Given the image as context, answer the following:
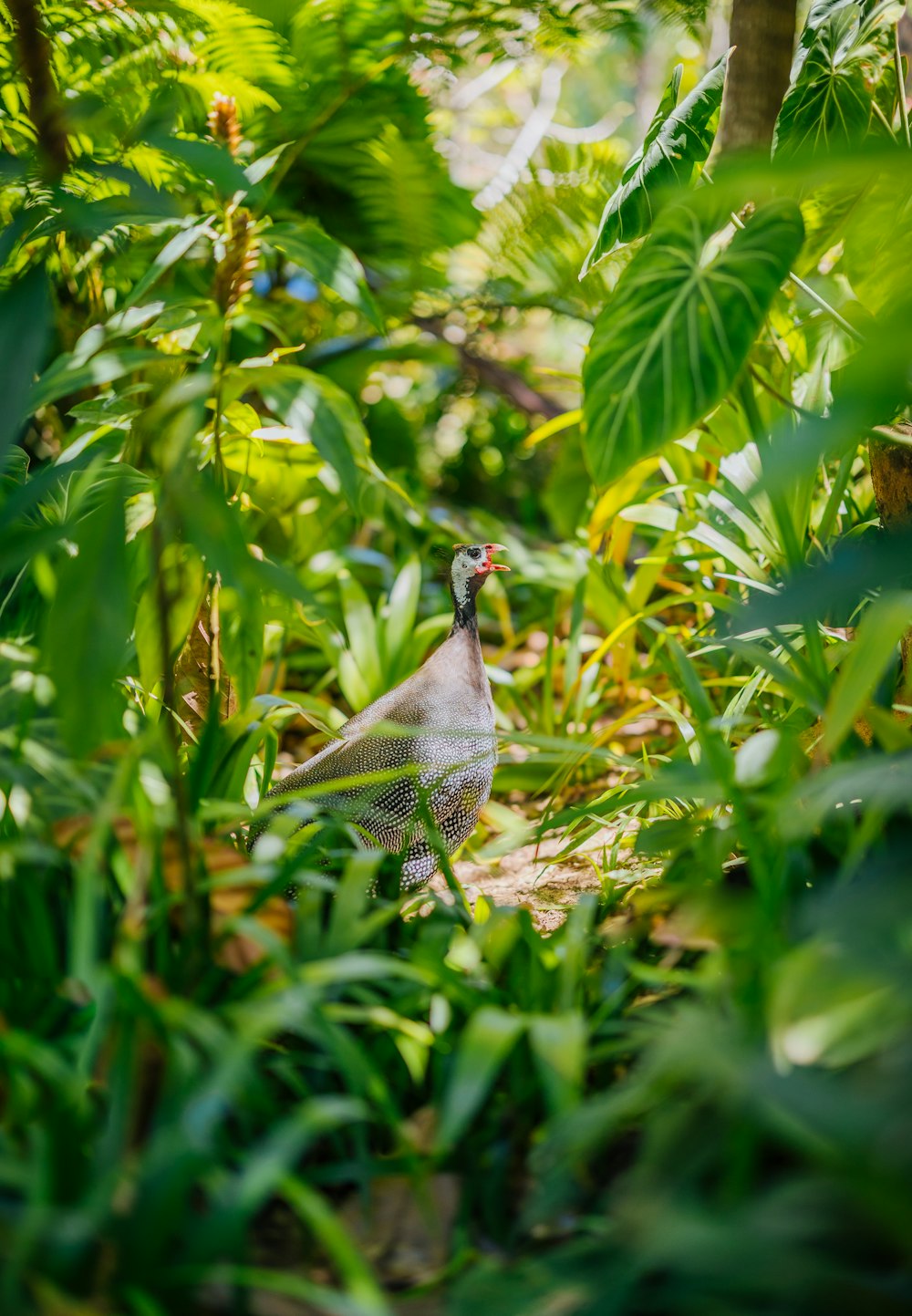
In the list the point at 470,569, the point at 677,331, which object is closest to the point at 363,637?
the point at 470,569

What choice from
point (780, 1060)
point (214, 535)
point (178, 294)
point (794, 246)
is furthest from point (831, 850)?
point (178, 294)

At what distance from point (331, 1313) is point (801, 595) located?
2.26ft

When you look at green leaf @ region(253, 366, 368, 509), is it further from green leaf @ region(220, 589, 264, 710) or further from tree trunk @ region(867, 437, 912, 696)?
tree trunk @ region(867, 437, 912, 696)

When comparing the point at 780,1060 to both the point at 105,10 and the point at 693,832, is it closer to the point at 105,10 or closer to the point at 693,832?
the point at 693,832

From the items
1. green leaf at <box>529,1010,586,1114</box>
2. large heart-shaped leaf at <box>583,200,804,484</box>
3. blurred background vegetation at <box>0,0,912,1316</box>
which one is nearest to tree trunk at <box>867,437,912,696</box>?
blurred background vegetation at <box>0,0,912,1316</box>

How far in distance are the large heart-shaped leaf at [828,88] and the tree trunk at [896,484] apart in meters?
0.50

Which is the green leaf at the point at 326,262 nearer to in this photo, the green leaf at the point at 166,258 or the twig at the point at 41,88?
the green leaf at the point at 166,258

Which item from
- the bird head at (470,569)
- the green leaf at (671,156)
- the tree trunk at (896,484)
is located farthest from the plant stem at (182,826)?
the bird head at (470,569)

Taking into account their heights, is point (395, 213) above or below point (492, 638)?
above

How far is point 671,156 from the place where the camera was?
58.4 inches

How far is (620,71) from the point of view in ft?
32.7

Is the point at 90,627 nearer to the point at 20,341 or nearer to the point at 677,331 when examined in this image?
the point at 20,341

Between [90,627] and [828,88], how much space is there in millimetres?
1503

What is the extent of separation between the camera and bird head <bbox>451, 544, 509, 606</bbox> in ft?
7.38
